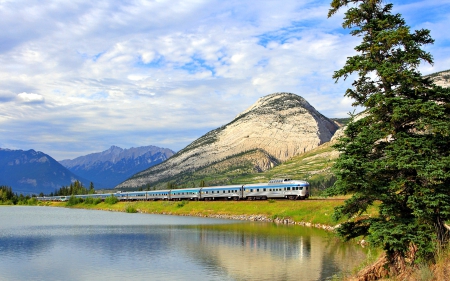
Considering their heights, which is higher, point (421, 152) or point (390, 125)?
point (390, 125)

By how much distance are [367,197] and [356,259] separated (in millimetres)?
15361

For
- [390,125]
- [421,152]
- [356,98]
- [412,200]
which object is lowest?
[412,200]

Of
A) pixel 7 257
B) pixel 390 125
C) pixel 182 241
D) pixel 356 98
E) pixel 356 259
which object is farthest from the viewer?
pixel 182 241

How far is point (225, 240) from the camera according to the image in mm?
45844

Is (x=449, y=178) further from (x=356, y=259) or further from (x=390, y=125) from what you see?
(x=356, y=259)

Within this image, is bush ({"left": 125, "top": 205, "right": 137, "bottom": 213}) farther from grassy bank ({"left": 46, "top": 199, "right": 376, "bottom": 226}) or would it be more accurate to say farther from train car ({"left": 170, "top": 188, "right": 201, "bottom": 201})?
train car ({"left": 170, "top": 188, "right": 201, "bottom": 201})

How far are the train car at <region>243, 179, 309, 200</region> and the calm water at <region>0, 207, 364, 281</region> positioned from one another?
25.5 meters

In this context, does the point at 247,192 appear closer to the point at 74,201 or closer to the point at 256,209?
the point at 256,209

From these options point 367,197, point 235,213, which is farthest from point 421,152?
point 235,213

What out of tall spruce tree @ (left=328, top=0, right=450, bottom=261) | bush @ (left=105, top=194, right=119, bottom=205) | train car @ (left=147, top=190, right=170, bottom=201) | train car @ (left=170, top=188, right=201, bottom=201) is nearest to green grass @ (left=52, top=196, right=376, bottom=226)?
train car @ (left=170, top=188, right=201, bottom=201)

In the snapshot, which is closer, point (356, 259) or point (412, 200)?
point (412, 200)

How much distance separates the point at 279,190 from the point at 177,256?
48967 millimetres

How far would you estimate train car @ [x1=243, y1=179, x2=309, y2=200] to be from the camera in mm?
77812

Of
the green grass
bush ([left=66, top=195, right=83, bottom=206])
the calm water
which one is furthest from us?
bush ([left=66, top=195, right=83, bottom=206])
